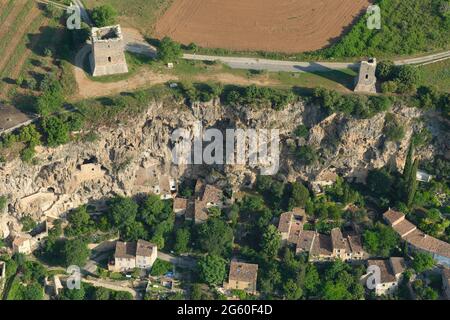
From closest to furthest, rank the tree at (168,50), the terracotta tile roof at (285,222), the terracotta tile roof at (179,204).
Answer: the terracotta tile roof at (285,222), the terracotta tile roof at (179,204), the tree at (168,50)

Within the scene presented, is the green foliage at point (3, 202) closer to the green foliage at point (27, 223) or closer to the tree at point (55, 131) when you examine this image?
the green foliage at point (27, 223)

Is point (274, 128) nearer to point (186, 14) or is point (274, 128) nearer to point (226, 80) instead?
point (226, 80)

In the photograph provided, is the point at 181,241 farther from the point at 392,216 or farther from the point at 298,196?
the point at 392,216

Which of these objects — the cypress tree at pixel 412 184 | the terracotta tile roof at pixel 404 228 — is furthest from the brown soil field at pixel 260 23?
the terracotta tile roof at pixel 404 228

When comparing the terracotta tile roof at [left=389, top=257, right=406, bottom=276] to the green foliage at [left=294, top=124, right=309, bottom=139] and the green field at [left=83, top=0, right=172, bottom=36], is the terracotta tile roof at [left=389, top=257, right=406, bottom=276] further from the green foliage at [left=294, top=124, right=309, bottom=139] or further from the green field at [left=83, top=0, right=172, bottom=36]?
the green field at [left=83, top=0, right=172, bottom=36]

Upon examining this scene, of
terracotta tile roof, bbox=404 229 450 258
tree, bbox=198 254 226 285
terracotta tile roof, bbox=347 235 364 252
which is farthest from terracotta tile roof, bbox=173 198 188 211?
terracotta tile roof, bbox=404 229 450 258

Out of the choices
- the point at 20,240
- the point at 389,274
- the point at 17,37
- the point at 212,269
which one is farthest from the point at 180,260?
the point at 17,37
